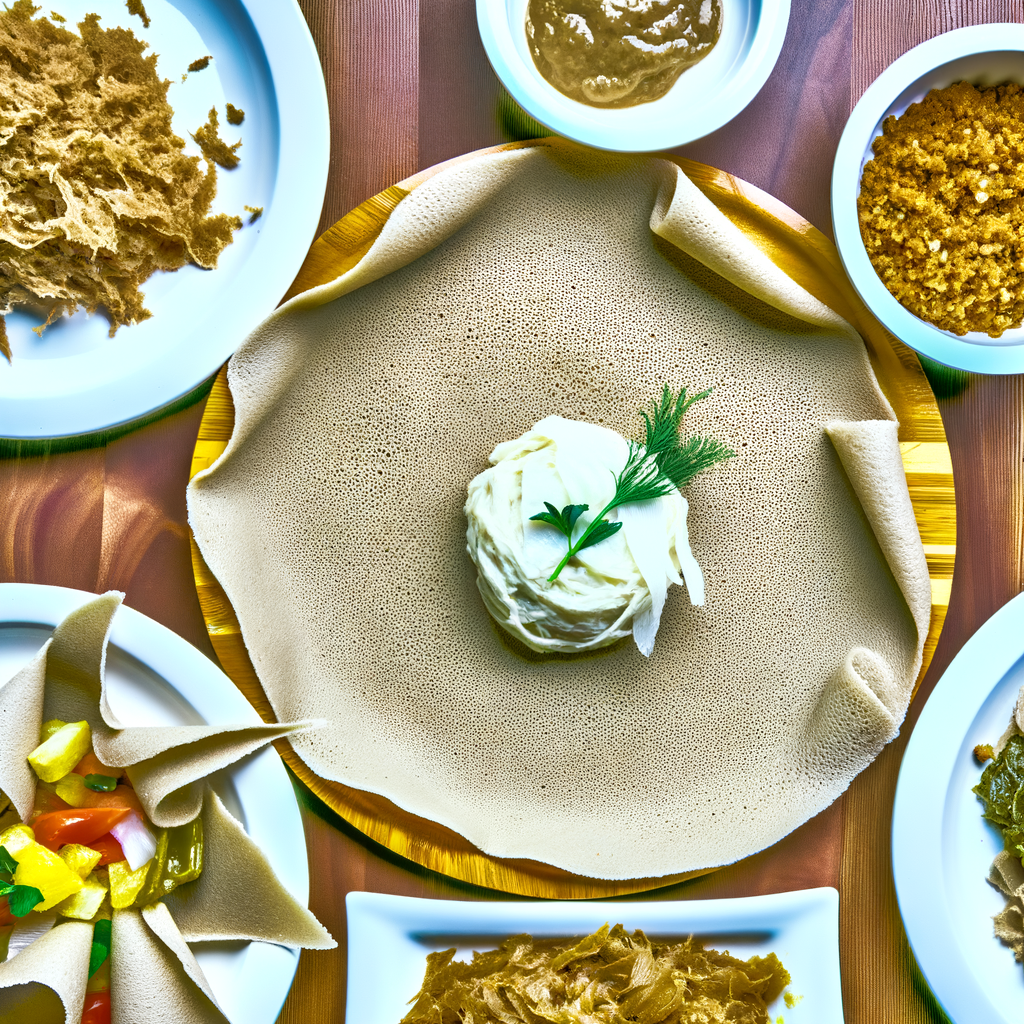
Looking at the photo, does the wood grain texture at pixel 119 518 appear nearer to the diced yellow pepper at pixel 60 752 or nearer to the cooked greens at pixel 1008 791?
the diced yellow pepper at pixel 60 752

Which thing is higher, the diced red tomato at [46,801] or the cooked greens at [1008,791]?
the cooked greens at [1008,791]

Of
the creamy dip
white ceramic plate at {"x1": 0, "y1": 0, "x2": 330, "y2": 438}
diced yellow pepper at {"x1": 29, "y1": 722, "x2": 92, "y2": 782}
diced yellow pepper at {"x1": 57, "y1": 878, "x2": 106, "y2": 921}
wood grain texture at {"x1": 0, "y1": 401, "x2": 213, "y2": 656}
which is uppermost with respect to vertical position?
the creamy dip

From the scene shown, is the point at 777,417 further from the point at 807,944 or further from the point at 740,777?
the point at 807,944

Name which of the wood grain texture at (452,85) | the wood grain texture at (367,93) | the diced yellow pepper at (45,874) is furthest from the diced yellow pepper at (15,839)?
the wood grain texture at (452,85)

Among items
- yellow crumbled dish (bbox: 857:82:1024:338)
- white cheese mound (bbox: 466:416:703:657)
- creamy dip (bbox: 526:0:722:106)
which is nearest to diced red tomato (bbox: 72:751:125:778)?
white cheese mound (bbox: 466:416:703:657)

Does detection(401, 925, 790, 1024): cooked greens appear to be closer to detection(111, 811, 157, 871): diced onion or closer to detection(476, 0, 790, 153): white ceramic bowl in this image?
detection(111, 811, 157, 871): diced onion
